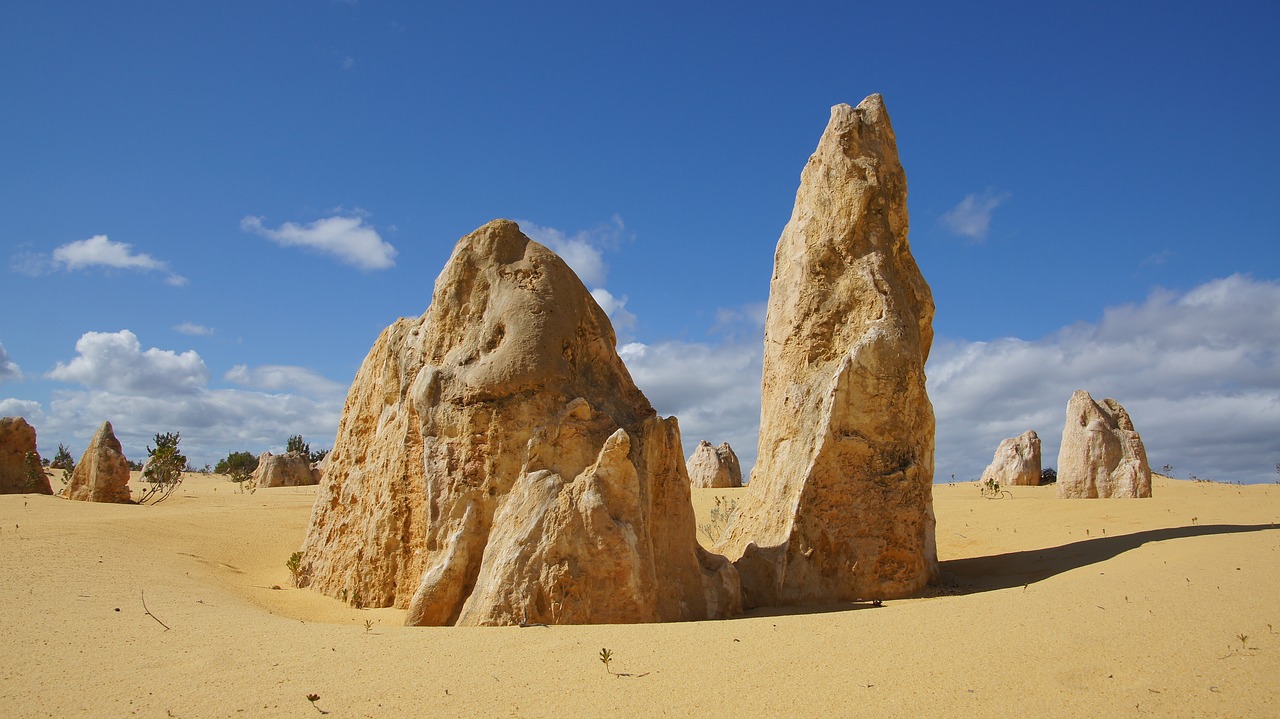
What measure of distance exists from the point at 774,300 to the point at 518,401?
15.0 feet

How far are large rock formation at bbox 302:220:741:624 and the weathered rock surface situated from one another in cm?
1994

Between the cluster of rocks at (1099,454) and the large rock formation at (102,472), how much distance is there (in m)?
20.0

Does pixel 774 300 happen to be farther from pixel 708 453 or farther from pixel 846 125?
pixel 708 453

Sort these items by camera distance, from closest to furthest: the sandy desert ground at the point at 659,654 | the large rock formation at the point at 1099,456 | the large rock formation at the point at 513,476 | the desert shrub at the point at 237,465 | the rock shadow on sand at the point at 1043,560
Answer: the sandy desert ground at the point at 659,654, the large rock formation at the point at 513,476, the rock shadow on sand at the point at 1043,560, the large rock formation at the point at 1099,456, the desert shrub at the point at 237,465

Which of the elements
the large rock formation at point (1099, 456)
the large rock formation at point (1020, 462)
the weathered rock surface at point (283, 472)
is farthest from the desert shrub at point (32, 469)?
the large rock formation at point (1020, 462)

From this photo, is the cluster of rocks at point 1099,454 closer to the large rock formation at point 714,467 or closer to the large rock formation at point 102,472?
the large rock formation at point 714,467

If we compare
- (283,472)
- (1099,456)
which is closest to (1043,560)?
(1099,456)

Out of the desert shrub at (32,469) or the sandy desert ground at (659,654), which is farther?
the desert shrub at (32,469)

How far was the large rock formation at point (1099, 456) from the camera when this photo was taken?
1780 cm

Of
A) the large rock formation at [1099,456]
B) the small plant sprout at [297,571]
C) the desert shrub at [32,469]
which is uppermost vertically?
the large rock formation at [1099,456]

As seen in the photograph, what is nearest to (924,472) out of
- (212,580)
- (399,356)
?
(399,356)

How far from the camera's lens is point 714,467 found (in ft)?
84.6

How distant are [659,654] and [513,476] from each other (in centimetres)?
250

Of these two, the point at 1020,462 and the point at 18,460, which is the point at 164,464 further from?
the point at 1020,462
